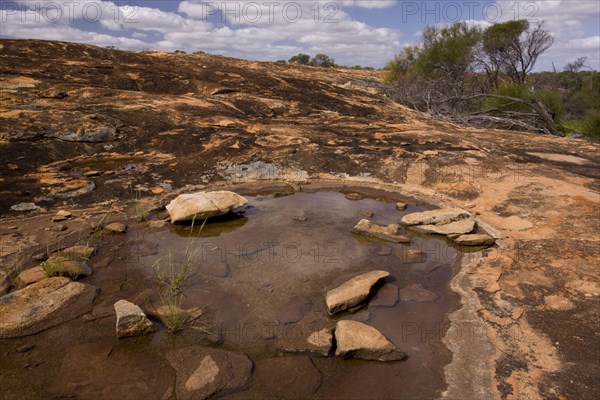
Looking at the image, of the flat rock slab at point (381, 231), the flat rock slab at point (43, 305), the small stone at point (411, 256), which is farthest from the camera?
the flat rock slab at point (381, 231)

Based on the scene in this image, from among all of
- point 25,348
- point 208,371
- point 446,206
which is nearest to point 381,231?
Answer: point 446,206

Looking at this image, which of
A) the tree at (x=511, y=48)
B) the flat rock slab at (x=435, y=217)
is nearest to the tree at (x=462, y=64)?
the tree at (x=511, y=48)

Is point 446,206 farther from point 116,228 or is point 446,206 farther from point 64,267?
point 64,267

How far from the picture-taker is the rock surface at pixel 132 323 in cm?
305

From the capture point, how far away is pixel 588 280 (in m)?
3.92

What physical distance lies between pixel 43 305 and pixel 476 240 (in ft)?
14.6

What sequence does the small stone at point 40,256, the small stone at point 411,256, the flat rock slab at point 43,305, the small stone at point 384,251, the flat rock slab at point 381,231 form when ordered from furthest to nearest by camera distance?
the flat rock slab at point 381,231, the small stone at point 384,251, the small stone at point 411,256, the small stone at point 40,256, the flat rock slab at point 43,305

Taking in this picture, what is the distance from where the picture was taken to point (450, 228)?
5062 mm

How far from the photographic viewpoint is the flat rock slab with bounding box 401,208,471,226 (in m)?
5.22

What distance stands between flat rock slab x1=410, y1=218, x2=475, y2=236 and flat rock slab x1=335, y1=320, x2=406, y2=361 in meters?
2.32

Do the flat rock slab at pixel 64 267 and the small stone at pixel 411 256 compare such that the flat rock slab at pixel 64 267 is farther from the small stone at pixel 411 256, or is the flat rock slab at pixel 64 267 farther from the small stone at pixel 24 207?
the small stone at pixel 411 256

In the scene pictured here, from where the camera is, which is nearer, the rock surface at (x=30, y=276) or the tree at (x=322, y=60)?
the rock surface at (x=30, y=276)

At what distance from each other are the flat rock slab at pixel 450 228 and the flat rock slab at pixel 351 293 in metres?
1.45

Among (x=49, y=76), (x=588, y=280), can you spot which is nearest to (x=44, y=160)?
(x=49, y=76)
